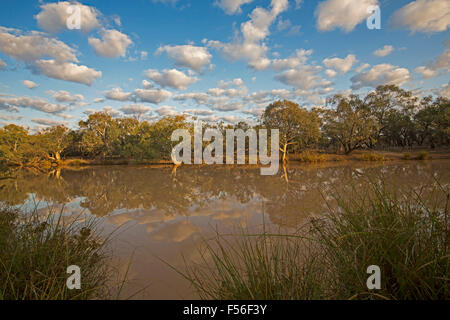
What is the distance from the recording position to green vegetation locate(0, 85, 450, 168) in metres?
27.3

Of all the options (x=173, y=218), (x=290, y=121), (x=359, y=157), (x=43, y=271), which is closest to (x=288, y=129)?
(x=290, y=121)

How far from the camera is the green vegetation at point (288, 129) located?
27344mm

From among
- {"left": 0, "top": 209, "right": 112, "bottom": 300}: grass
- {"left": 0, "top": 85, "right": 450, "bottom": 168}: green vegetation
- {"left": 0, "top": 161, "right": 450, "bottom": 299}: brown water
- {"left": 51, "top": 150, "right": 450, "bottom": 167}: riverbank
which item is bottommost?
{"left": 0, "top": 161, "right": 450, "bottom": 299}: brown water

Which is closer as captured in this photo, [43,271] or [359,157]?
[43,271]

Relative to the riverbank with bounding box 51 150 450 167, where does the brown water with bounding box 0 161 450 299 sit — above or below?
below

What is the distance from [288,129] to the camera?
28594mm

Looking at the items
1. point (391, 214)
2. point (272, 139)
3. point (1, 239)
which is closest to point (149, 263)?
point (1, 239)

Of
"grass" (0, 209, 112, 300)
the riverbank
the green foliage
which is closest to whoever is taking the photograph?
"grass" (0, 209, 112, 300)

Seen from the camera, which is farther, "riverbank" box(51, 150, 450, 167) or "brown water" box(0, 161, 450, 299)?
"riverbank" box(51, 150, 450, 167)

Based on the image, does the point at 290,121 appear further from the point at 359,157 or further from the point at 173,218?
the point at 173,218

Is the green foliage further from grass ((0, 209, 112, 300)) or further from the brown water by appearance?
grass ((0, 209, 112, 300))

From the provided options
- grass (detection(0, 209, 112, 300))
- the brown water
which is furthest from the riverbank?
grass (detection(0, 209, 112, 300))
